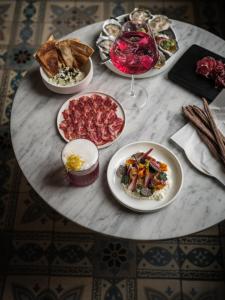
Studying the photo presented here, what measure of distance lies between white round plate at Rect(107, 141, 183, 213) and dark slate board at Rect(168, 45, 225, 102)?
328 millimetres

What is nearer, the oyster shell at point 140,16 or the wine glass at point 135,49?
the wine glass at point 135,49

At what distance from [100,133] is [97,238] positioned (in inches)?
31.3

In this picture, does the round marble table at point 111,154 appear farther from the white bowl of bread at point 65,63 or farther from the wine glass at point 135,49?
the wine glass at point 135,49

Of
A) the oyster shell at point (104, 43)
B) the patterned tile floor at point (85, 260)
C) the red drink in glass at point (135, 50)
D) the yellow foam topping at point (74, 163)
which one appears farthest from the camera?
the patterned tile floor at point (85, 260)

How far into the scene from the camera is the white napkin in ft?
4.77

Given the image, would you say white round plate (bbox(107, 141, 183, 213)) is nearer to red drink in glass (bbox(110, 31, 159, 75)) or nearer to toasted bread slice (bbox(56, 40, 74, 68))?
red drink in glass (bbox(110, 31, 159, 75))

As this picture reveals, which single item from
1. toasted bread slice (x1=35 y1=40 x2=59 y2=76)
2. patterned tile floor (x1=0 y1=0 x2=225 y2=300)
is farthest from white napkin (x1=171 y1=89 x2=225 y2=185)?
patterned tile floor (x1=0 y1=0 x2=225 y2=300)

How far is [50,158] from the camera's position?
1.52m

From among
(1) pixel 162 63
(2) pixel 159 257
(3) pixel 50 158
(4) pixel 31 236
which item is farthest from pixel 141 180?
(4) pixel 31 236

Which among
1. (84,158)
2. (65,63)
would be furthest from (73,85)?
(84,158)

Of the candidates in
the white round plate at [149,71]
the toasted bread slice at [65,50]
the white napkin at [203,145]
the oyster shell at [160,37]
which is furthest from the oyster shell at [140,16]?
the white napkin at [203,145]

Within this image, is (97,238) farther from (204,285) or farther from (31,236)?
(204,285)

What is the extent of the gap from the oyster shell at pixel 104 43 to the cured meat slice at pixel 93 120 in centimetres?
24

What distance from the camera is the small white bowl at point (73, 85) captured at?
162 cm
